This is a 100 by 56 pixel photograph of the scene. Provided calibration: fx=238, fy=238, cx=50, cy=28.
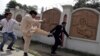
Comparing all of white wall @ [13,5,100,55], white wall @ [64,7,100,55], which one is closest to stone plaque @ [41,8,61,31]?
white wall @ [13,5,100,55]

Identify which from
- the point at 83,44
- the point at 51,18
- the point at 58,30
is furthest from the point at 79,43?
the point at 51,18

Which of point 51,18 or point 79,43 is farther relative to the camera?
point 51,18

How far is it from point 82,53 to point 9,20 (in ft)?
15.1

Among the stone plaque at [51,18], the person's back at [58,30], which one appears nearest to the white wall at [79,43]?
the stone plaque at [51,18]

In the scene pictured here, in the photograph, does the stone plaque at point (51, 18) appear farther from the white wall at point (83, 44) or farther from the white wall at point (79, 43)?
the white wall at point (83, 44)

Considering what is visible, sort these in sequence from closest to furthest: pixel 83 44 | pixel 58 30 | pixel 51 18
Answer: pixel 58 30 → pixel 83 44 → pixel 51 18

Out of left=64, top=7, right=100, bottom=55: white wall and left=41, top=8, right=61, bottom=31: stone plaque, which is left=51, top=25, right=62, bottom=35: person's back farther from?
left=41, top=8, right=61, bottom=31: stone plaque

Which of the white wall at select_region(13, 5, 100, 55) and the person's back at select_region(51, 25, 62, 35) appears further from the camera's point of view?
the white wall at select_region(13, 5, 100, 55)

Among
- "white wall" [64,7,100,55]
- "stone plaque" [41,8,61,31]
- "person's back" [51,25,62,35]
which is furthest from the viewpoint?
"stone plaque" [41,8,61,31]

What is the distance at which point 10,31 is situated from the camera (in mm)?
9734

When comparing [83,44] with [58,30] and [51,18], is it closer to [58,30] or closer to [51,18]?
[58,30]

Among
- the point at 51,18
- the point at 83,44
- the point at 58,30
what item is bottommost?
the point at 83,44

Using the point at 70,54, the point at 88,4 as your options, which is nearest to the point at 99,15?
the point at 70,54

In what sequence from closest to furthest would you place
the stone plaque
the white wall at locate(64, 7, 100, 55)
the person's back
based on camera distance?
the person's back
the white wall at locate(64, 7, 100, 55)
the stone plaque
